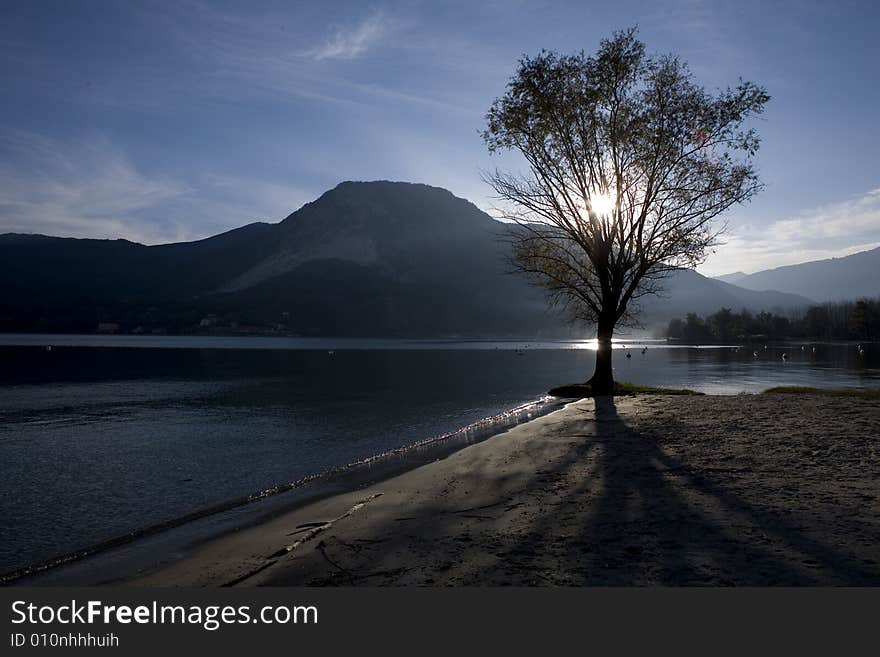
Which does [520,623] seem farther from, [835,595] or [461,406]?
[461,406]

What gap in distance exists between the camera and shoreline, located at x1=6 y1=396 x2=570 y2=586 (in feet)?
36.4

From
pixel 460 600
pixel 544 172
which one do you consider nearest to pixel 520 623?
pixel 460 600

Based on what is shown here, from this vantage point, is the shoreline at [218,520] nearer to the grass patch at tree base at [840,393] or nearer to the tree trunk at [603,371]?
the tree trunk at [603,371]

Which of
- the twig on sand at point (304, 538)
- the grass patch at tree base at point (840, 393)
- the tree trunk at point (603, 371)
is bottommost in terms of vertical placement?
the twig on sand at point (304, 538)

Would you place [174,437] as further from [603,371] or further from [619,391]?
[619,391]

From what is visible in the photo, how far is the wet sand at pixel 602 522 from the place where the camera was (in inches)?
297

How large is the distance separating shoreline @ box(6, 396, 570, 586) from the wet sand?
1094mm

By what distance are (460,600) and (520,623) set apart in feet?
2.88

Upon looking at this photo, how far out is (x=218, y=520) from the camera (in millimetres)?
14344

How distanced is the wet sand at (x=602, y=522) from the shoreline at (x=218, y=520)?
109cm

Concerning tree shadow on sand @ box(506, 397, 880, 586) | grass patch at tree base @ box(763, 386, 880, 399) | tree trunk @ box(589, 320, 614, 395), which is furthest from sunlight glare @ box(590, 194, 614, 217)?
tree shadow on sand @ box(506, 397, 880, 586)

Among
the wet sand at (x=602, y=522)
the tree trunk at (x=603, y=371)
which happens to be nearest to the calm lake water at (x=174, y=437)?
the wet sand at (x=602, y=522)

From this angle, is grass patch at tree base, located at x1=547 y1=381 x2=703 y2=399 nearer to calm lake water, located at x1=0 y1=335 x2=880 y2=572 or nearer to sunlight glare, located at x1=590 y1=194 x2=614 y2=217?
calm lake water, located at x1=0 y1=335 x2=880 y2=572

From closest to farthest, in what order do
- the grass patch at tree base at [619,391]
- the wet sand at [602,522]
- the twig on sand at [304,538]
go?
the wet sand at [602,522] → the twig on sand at [304,538] → the grass patch at tree base at [619,391]
